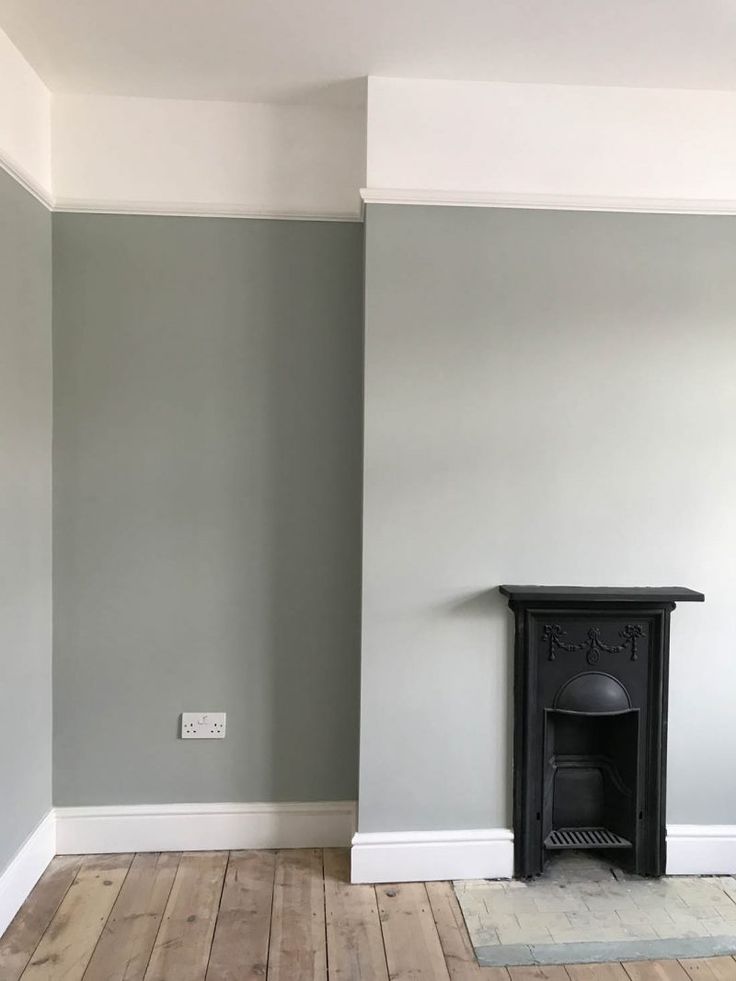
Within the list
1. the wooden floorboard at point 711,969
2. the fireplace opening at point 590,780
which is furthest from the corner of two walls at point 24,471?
the wooden floorboard at point 711,969

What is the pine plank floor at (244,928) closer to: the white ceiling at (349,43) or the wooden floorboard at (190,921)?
the wooden floorboard at (190,921)

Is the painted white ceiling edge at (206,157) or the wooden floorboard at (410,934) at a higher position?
the painted white ceiling edge at (206,157)

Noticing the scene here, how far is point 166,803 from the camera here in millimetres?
2611

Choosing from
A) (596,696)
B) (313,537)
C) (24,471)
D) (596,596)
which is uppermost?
(24,471)

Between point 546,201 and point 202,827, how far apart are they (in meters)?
2.42

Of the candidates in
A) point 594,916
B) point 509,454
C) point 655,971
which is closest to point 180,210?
point 509,454

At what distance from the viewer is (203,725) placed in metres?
2.61

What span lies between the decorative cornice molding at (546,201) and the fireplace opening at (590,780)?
5.43ft

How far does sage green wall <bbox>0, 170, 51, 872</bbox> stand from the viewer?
86.4 inches

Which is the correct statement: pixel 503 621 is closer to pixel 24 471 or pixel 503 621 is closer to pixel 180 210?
pixel 24 471

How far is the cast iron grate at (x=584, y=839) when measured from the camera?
2457mm

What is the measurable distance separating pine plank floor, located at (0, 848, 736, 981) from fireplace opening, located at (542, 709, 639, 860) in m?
0.44

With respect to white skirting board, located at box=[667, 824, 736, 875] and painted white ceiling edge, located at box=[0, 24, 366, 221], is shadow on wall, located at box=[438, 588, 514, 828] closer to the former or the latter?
white skirting board, located at box=[667, 824, 736, 875]

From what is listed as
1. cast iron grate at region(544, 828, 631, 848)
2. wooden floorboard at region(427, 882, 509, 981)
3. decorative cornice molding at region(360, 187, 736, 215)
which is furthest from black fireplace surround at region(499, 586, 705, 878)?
decorative cornice molding at region(360, 187, 736, 215)
